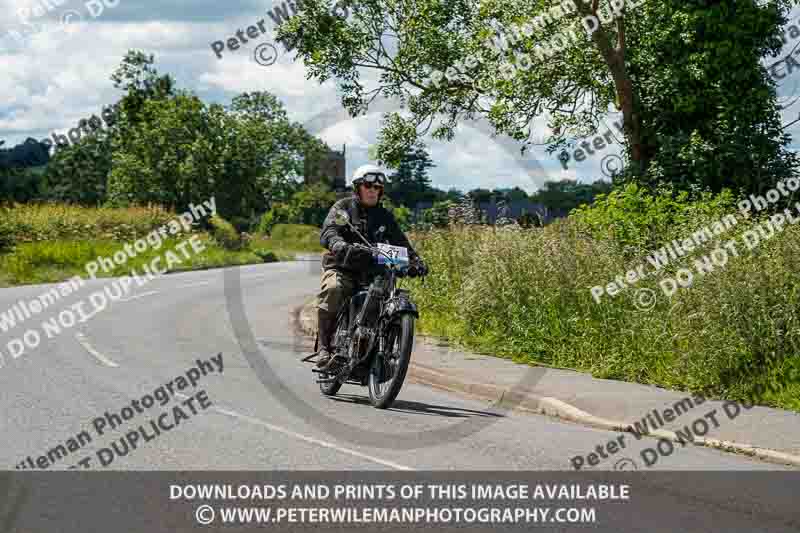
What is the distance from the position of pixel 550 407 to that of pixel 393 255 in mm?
2185

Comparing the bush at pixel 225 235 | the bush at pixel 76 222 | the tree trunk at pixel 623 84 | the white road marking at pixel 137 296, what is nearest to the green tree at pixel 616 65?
the tree trunk at pixel 623 84

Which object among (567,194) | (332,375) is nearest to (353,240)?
(332,375)

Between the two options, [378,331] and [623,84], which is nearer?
[378,331]

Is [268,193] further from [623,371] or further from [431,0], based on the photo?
[623,371]

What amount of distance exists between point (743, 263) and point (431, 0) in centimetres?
1180

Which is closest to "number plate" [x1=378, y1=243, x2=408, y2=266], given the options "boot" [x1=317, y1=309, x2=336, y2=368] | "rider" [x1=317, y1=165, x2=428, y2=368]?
"rider" [x1=317, y1=165, x2=428, y2=368]

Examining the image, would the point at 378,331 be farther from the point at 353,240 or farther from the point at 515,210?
the point at 515,210

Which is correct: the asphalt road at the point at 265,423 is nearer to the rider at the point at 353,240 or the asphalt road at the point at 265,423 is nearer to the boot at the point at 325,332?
the boot at the point at 325,332

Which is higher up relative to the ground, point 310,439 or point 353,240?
point 353,240

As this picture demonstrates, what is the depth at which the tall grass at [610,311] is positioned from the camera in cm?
1032

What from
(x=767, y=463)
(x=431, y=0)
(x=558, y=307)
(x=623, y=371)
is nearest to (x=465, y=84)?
(x=431, y=0)

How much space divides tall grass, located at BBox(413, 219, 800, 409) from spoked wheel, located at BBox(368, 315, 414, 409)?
3.13 meters

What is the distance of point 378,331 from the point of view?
32.0ft

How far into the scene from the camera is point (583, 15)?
1825cm
